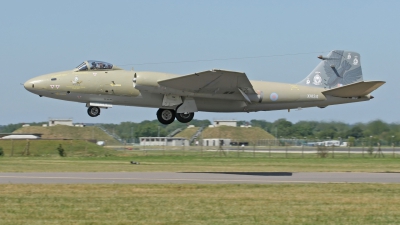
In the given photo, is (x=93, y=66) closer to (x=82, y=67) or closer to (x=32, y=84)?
(x=82, y=67)

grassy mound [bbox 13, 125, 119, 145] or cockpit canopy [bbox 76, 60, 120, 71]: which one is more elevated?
cockpit canopy [bbox 76, 60, 120, 71]

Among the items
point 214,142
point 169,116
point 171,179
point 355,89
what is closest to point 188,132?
point 214,142

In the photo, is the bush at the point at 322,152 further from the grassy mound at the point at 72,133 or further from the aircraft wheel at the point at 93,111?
the grassy mound at the point at 72,133

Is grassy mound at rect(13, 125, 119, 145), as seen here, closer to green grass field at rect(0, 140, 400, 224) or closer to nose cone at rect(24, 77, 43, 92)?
nose cone at rect(24, 77, 43, 92)

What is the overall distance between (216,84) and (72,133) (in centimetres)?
4079

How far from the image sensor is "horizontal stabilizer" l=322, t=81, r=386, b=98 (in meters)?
27.4

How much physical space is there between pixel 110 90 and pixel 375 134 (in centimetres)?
3487

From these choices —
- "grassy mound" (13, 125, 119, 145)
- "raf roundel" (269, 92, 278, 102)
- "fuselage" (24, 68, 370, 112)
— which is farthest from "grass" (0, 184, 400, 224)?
"grassy mound" (13, 125, 119, 145)

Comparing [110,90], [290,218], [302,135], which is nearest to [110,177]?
[110,90]

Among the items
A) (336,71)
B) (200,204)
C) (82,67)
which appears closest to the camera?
(200,204)

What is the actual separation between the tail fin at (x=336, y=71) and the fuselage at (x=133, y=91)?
1466 mm

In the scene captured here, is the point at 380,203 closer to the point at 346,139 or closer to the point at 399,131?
the point at 399,131

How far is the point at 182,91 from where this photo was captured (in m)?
28.0

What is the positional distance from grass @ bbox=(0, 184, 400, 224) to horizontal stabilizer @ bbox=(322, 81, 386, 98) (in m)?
7.89
